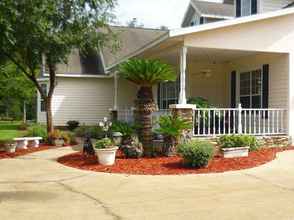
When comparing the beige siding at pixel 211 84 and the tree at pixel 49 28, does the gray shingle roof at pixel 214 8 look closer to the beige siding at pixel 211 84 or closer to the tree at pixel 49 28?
the beige siding at pixel 211 84

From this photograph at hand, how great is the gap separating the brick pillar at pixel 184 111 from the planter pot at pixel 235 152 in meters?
1.50

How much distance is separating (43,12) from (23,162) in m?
4.71

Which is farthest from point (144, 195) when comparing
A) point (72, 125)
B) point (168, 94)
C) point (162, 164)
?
point (72, 125)

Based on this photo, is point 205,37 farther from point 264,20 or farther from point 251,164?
point 251,164

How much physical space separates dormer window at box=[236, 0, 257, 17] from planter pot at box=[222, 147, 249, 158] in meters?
8.23

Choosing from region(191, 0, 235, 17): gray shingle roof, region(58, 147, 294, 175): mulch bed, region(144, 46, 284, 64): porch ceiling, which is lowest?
region(58, 147, 294, 175): mulch bed

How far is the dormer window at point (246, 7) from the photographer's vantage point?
19078mm

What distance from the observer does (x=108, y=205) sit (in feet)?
24.7

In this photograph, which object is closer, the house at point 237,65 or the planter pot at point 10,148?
the house at point 237,65

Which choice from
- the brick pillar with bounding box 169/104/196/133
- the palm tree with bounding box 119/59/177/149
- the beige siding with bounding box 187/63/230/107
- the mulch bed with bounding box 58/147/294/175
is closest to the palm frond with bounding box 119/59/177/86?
the palm tree with bounding box 119/59/177/149

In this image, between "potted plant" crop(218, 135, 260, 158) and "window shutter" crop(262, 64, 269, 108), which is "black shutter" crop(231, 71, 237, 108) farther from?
"potted plant" crop(218, 135, 260, 158)

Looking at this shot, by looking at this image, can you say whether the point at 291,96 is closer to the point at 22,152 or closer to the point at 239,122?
the point at 239,122

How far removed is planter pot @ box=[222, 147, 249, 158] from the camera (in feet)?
41.8

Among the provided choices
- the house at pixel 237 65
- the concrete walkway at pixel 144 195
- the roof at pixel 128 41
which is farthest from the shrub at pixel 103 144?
the roof at pixel 128 41
